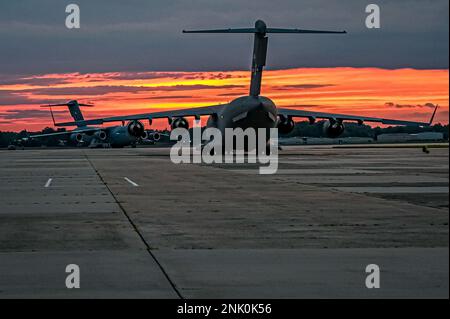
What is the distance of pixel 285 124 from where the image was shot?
2559 inches

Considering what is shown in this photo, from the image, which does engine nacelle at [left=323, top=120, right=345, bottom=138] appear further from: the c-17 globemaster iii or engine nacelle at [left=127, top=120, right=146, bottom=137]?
engine nacelle at [left=127, top=120, right=146, bottom=137]

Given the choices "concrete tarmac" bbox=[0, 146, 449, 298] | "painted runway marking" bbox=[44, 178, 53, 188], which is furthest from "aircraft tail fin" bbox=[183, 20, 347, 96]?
"concrete tarmac" bbox=[0, 146, 449, 298]

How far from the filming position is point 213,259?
11.9 m

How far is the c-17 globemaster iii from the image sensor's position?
56625mm

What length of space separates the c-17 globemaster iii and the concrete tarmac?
30.6m

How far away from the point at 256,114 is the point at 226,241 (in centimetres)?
4275

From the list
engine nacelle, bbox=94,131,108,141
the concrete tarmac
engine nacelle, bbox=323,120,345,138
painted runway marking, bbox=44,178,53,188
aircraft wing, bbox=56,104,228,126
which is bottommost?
the concrete tarmac

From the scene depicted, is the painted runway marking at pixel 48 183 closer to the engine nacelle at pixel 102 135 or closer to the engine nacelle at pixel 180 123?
the engine nacelle at pixel 180 123

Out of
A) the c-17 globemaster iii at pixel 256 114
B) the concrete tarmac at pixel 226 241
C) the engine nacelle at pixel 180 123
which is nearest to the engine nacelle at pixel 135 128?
the c-17 globemaster iii at pixel 256 114

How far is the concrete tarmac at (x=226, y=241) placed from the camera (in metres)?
9.87

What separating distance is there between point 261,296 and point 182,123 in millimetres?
56642

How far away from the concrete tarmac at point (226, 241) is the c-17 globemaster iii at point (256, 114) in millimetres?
30558

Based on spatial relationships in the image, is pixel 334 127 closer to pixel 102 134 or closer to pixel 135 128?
pixel 135 128
